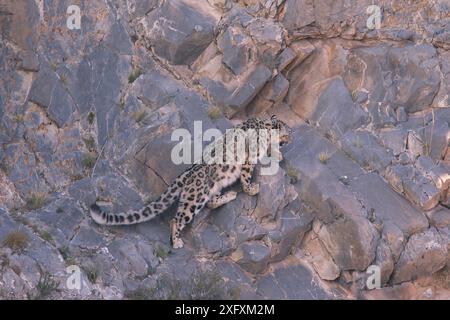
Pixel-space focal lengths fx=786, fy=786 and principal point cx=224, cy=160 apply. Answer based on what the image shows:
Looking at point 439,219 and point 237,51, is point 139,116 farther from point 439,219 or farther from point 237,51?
point 439,219

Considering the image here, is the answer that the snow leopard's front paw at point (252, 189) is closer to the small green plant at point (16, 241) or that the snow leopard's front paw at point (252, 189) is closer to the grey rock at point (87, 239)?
the grey rock at point (87, 239)

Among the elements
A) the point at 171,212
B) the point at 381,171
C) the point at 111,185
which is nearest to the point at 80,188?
the point at 111,185

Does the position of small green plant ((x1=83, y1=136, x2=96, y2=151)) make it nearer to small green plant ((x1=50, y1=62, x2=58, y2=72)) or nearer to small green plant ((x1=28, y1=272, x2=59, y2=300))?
small green plant ((x1=50, y1=62, x2=58, y2=72))

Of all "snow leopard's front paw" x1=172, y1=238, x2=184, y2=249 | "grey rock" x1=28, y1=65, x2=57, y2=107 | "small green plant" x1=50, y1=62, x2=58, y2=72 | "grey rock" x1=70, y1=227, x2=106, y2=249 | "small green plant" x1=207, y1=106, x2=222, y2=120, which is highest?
"small green plant" x1=50, y1=62, x2=58, y2=72

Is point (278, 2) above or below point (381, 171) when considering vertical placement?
above

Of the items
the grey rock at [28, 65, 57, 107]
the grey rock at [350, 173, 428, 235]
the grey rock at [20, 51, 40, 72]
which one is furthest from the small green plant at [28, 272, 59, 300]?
the grey rock at [350, 173, 428, 235]

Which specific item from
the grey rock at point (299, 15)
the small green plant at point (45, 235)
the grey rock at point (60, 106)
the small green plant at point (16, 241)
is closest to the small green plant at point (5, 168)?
the grey rock at point (60, 106)

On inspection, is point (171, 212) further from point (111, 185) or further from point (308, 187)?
point (308, 187)

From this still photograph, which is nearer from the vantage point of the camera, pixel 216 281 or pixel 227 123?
pixel 216 281
